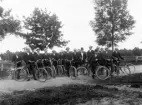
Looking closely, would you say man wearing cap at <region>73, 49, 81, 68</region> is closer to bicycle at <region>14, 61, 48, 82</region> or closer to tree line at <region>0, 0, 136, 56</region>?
bicycle at <region>14, 61, 48, 82</region>

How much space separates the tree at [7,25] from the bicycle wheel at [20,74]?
1705 cm

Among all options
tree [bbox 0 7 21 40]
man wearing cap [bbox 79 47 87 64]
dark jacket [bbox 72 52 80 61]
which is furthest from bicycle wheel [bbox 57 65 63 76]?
tree [bbox 0 7 21 40]

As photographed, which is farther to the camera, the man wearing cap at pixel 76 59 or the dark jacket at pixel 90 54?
the man wearing cap at pixel 76 59

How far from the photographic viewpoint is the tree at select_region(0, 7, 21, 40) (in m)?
33.0

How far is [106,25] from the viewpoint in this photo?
37.8m

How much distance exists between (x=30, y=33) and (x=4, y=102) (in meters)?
33.2

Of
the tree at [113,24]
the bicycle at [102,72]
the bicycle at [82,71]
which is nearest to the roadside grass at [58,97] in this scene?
the bicycle at [102,72]

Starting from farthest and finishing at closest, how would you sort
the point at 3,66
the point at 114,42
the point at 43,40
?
the point at 43,40
the point at 114,42
the point at 3,66

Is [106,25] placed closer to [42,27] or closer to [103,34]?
[103,34]

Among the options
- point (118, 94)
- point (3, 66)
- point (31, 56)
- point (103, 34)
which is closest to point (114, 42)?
point (103, 34)

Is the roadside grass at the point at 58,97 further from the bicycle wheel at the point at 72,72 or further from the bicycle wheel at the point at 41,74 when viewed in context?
the bicycle wheel at the point at 72,72

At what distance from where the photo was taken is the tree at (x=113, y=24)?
3728 centimetres

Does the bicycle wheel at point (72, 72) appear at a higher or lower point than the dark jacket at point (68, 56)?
lower

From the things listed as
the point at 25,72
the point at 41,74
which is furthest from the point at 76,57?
the point at 25,72
